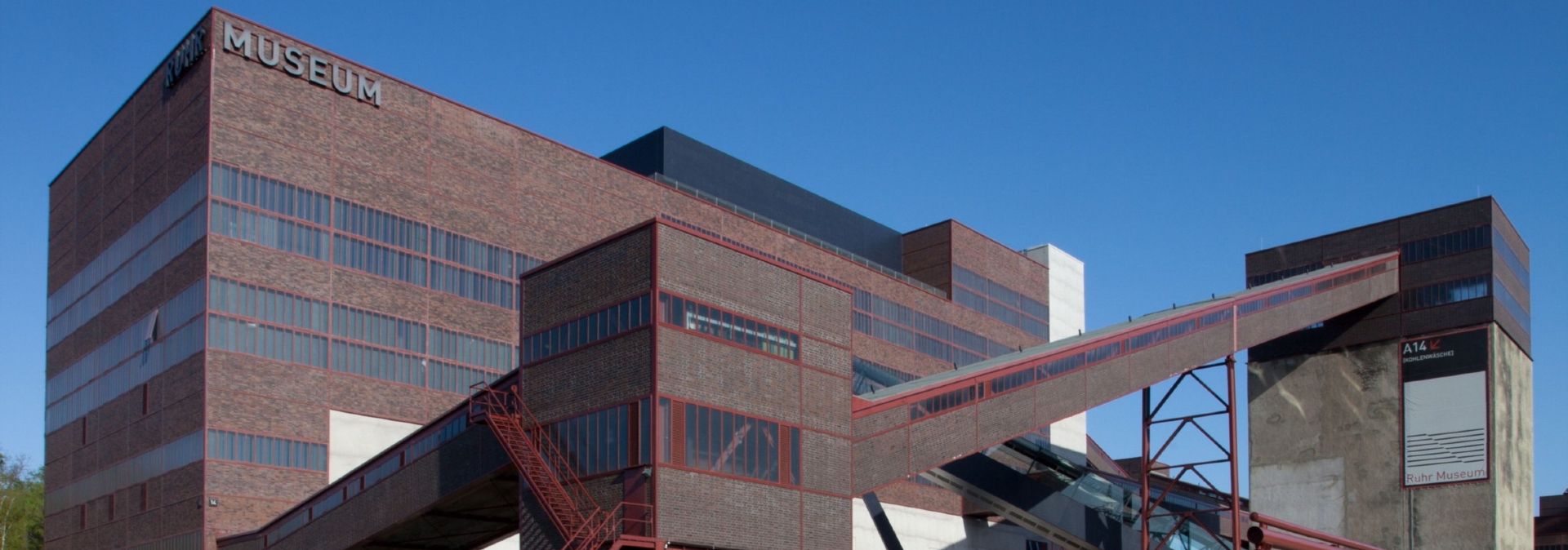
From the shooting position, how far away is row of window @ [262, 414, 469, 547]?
40.3 m

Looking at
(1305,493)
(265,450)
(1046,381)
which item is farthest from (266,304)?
(1305,493)

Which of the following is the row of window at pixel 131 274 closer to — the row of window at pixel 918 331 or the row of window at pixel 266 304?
the row of window at pixel 266 304

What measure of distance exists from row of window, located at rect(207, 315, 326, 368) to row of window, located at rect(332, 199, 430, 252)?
475 cm

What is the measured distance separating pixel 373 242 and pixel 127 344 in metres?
12.9

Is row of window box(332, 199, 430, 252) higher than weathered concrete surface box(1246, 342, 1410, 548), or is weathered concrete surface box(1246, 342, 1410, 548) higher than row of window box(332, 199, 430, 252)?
row of window box(332, 199, 430, 252)

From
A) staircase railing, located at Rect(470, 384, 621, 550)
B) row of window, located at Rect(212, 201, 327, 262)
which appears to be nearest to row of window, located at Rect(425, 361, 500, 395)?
row of window, located at Rect(212, 201, 327, 262)

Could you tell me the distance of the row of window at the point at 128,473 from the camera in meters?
53.2

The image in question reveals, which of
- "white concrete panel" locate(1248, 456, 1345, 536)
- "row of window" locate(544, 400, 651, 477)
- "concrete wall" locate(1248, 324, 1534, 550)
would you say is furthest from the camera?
"white concrete panel" locate(1248, 456, 1345, 536)

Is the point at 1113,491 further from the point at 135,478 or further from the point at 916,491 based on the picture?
the point at 135,478

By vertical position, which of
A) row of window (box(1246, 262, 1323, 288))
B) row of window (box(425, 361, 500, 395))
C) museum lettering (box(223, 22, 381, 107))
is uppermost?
museum lettering (box(223, 22, 381, 107))

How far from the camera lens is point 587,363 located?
34.9 m

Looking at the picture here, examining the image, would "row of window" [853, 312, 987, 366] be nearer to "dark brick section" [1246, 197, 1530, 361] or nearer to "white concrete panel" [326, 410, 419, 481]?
"dark brick section" [1246, 197, 1530, 361]

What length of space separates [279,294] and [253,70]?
28.6 ft

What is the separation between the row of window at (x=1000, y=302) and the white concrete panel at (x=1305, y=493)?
25019mm
